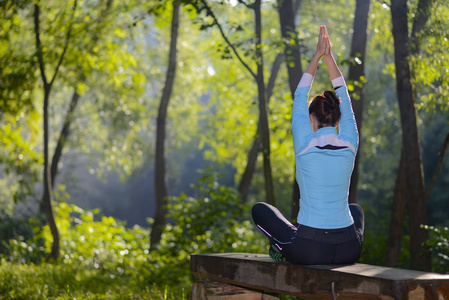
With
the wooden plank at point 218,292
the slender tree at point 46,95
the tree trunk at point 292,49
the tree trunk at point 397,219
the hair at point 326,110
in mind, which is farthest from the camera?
the slender tree at point 46,95

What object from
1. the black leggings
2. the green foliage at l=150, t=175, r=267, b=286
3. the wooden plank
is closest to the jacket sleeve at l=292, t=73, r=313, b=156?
the black leggings

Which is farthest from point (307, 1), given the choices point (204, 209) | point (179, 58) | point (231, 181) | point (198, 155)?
point (198, 155)

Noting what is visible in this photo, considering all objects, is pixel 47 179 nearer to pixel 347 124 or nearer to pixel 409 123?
pixel 409 123

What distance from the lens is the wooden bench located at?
2832mm

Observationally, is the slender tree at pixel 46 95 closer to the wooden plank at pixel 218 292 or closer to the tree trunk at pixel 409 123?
the tree trunk at pixel 409 123

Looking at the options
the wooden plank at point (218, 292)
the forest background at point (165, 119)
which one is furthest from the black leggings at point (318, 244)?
the forest background at point (165, 119)

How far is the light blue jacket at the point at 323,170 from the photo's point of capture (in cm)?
363

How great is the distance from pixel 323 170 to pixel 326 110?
0.44 metres

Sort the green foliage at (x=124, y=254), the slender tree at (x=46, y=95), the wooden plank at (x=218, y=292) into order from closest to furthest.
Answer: the wooden plank at (x=218, y=292)
the green foliage at (x=124, y=254)
the slender tree at (x=46, y=95)

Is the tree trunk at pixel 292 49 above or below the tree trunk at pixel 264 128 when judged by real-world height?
above

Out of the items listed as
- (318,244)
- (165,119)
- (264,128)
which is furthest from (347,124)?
(165,119)

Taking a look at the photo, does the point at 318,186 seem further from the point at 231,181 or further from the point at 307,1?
the point at 231,181

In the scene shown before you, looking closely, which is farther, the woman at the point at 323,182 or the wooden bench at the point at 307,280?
the woman at the point at 323,182

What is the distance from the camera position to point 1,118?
1162cm
